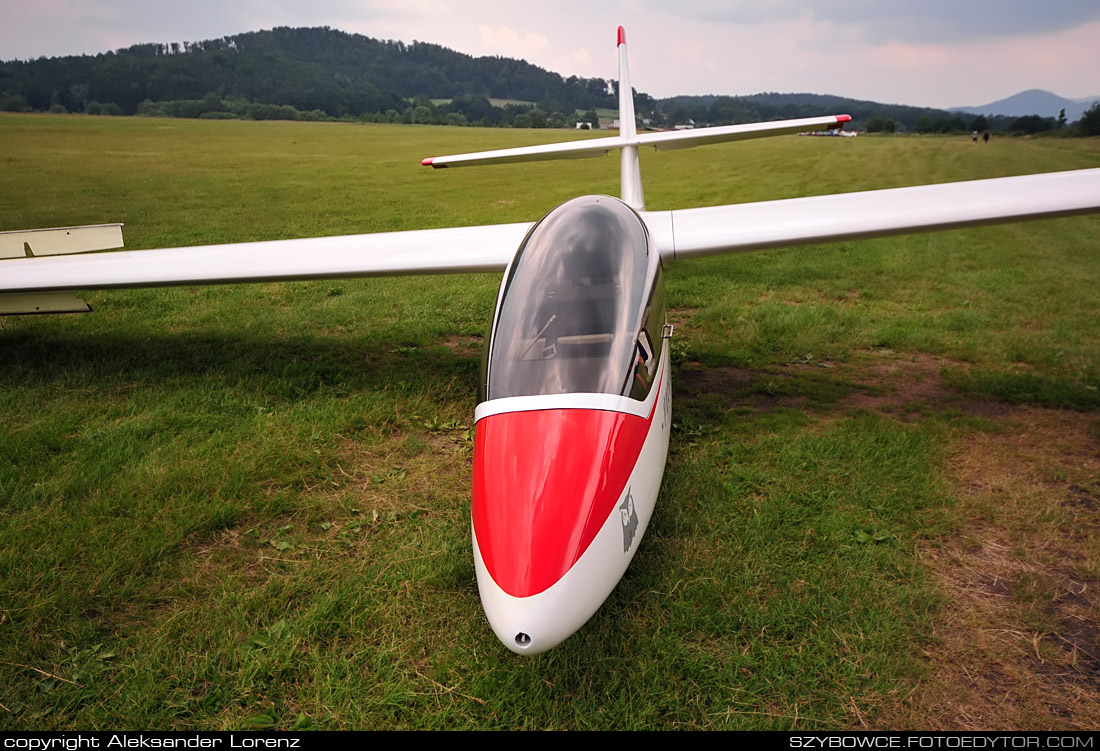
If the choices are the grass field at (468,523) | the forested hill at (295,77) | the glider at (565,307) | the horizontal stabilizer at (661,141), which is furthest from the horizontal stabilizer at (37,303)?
the forested hill at (295,77)

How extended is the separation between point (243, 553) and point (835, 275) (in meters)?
9.19

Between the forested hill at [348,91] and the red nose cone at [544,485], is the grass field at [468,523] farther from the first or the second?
the forested hill at [348,91]

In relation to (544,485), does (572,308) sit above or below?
above

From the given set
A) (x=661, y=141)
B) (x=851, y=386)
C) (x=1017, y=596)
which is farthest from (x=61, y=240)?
(x=1017, y=596)

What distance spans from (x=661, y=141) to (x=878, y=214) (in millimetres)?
2773

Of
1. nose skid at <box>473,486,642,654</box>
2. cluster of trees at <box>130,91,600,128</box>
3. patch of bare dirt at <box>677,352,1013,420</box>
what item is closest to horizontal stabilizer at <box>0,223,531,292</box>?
→ patch of bare dirt at <box>677,352,1013,420</box>

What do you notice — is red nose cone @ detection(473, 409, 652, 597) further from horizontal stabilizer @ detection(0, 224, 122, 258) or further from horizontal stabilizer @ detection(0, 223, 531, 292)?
horizontal stabilizer @ detection(0, 224, 122, 258)

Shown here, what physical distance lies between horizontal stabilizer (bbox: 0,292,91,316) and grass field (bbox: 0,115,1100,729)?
1.81 ft

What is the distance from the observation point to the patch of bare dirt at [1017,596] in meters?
2.68

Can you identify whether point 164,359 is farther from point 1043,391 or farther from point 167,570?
point 1043,391

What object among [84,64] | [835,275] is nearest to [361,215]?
[835,275]

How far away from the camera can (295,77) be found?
108 metres

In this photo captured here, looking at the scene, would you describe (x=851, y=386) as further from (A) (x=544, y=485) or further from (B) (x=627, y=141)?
(A) (x=544, y=485)

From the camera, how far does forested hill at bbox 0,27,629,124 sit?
5081cm
